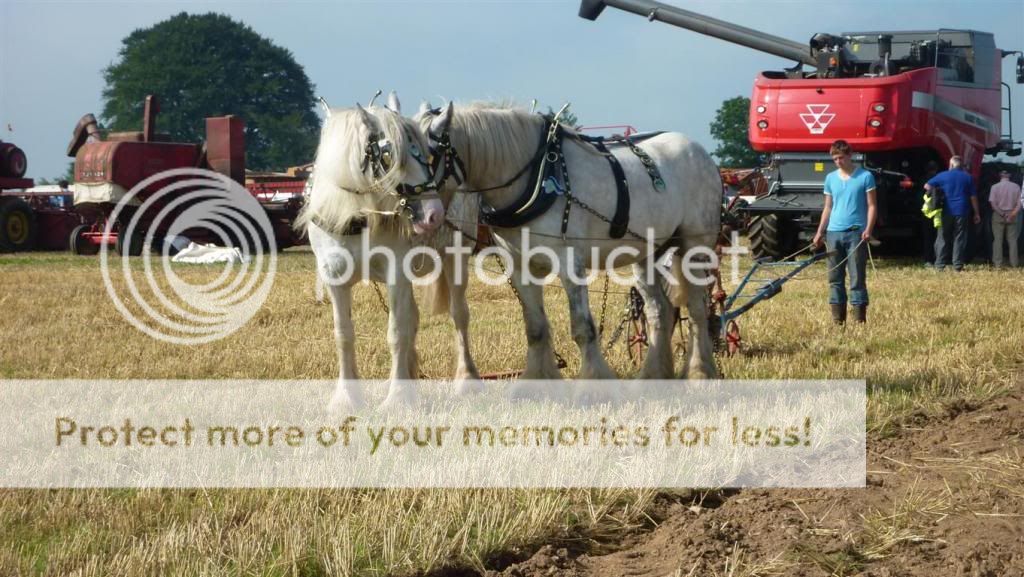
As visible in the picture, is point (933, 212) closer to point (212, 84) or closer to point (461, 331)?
point (461, 331)

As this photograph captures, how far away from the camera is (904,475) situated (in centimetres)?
512

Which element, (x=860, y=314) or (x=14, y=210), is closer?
(x=860, y=314)

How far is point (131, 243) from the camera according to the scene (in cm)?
2038

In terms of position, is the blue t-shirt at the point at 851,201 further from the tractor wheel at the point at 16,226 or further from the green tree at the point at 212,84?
the green tree at the point at 212,84

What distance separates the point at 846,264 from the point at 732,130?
5437cm

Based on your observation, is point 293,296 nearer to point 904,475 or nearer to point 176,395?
point 176,395

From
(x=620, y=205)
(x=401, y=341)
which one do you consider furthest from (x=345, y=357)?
(x=620, y=205)

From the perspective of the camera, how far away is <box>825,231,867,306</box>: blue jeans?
960 centimetres

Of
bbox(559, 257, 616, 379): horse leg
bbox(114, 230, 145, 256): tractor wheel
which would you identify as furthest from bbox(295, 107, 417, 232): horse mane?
bbox(114, 230, 145, 256): tractor wheel

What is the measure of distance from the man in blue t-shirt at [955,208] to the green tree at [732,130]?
4579cm

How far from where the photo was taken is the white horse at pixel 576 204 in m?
6.30

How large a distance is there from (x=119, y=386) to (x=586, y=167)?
3319 mm

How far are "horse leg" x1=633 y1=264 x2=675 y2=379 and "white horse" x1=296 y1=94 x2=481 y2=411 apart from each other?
1218 mm

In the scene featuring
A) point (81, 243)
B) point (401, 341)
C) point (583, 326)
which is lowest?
point (401, 341)
